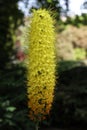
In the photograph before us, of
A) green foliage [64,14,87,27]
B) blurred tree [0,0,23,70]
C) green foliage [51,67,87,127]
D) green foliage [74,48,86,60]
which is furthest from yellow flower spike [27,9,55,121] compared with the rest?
green foliage [74,48,86,60]

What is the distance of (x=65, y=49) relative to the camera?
29.2m

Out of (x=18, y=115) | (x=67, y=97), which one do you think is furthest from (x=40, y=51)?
(x=67, y=97)

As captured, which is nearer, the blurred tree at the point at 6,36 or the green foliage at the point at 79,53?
the blurred tree at the point at 6,36

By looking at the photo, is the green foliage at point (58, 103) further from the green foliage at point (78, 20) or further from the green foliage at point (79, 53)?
the green foliage at point (79, 53)

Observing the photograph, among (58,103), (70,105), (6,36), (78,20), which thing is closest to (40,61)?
(70,105)

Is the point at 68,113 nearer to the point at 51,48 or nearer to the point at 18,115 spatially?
the point at 18,115

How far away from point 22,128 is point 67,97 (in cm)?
112

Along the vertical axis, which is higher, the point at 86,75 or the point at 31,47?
the point at 31,47

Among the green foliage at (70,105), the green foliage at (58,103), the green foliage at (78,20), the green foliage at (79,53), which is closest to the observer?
the green foliage at (58,103)

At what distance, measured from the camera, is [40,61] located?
4.41 meters

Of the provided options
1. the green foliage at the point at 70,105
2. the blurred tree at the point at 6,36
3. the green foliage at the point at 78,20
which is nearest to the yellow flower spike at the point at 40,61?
the green foliage at the point at 70,105

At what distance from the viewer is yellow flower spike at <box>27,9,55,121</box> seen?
14.4ft

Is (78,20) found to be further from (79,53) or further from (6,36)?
(79,53)

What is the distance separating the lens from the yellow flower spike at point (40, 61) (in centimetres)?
440
